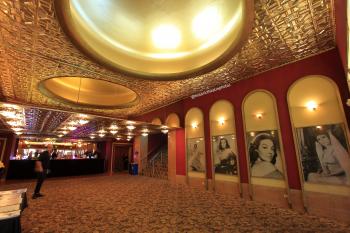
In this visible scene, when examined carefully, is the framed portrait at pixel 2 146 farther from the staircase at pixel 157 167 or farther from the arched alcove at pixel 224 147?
the arched alcove at pixel 224 147

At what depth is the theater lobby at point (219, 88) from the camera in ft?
11.3

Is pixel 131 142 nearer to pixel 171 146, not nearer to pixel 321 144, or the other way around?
pixel 171 146

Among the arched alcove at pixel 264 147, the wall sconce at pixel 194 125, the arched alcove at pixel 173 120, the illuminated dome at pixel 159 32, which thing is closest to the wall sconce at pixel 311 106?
the arched alcove at pixel 264 147

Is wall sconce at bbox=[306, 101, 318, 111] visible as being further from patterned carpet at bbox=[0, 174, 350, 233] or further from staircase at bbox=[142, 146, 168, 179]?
staircase at bbox=[142, 146, 168, 179]

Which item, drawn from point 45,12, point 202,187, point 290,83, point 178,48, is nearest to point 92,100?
point 178,48

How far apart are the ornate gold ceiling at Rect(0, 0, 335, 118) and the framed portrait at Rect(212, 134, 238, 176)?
223cm

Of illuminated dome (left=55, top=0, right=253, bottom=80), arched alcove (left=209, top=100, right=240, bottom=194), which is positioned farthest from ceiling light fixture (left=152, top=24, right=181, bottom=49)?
arched alcove (left=209, top=100, right=240, bottom=194)

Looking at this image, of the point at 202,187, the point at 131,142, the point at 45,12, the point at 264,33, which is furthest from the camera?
the point at 131,142

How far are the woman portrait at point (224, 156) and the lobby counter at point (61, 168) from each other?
11546mm

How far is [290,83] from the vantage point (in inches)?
205

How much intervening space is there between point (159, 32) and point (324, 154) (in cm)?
559

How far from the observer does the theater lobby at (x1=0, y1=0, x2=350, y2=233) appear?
345cm

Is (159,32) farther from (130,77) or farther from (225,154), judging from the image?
(225,154)

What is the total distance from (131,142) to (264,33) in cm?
1399
